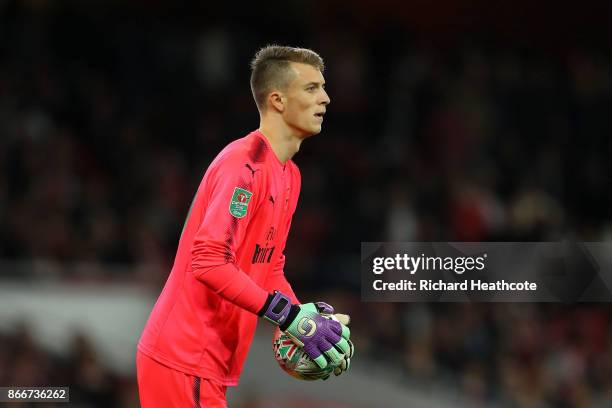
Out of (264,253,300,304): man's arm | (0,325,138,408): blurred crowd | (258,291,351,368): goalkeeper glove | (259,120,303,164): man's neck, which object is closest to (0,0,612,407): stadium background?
(0,325,138,408): blurred crowd

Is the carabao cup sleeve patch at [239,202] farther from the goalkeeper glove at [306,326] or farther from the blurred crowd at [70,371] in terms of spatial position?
the blurred crowd at [70,371]

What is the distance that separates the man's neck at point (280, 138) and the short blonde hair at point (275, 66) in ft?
0.30

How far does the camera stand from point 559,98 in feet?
35.1

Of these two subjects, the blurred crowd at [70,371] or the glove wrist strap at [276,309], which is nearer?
the glove wrist strap at [276,309]

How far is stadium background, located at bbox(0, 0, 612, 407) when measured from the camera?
8.12 m

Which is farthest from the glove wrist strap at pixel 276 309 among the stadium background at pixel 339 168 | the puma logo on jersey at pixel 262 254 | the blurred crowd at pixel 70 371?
the stadium background at pixel 339 168

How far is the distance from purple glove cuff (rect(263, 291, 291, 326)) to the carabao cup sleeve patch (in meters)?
0.33

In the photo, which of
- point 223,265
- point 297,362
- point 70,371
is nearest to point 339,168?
point 70,371

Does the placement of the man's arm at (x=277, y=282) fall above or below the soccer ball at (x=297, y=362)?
above

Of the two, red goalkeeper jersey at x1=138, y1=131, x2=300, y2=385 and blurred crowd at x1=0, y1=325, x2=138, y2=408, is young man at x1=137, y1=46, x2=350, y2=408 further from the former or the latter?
blurred crowd at x1=0, y1=325, x2=138, y2=408

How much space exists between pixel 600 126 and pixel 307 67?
6.80m

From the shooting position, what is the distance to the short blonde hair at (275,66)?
4.16 metres

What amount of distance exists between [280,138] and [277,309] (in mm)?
769

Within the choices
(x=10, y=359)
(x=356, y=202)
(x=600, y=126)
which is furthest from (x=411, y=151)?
(x=10, y=359)
